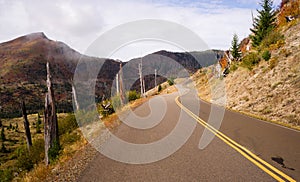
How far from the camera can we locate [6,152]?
5597 cm

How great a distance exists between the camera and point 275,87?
52.1 feet

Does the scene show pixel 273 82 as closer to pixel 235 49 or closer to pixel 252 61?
pixel 252 61

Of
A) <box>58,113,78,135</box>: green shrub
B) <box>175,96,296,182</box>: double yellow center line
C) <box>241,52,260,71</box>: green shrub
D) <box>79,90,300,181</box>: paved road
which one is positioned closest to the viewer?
<box>175,96,296,182</box>: double yellow center line

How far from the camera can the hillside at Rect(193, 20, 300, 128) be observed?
13.2m

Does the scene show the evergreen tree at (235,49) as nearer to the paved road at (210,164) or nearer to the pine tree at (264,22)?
the pine tree at (264,22)

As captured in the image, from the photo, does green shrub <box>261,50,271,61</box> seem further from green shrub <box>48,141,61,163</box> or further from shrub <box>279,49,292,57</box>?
green shrub <box>48,141,61,163</box>

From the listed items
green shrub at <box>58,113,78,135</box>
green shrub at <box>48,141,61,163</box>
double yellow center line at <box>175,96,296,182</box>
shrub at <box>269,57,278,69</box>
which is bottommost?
green shrub at <box>58,113,78,135</box>

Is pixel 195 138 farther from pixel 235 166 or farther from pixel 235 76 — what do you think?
pixel 235 76

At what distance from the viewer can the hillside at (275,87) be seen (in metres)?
13.2

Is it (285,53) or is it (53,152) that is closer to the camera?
(53,152)

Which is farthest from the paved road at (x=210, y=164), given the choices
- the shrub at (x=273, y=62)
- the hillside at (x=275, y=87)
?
the shrub at (x=273, y=62)

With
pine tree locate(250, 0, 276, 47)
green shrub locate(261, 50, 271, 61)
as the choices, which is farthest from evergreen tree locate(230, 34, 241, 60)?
green shrub locate(261, 50, 271, 61)

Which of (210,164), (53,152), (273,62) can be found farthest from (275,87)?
(53,152)

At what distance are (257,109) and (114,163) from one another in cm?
1204
